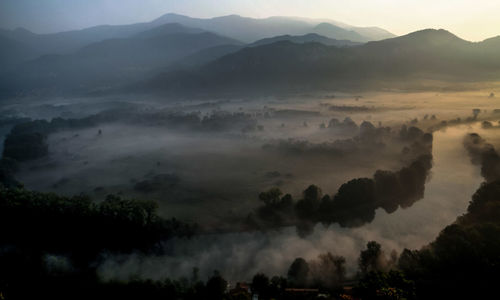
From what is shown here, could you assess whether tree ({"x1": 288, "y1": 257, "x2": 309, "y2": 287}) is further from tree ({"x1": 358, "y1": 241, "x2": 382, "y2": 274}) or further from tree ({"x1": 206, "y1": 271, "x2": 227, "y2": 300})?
tree ({"x1": 206, "y1": 271, "x2": 227, "y2": 300})

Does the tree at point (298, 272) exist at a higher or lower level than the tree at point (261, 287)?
lower

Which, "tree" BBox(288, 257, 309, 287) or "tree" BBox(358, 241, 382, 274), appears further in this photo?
"tree" BBox(358, 241, 382, 274)

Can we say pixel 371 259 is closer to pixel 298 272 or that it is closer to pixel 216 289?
pixel 298 272

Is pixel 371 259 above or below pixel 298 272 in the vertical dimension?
above

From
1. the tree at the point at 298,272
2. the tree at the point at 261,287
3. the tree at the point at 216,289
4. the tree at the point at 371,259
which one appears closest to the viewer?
the tree at the point at 216,289

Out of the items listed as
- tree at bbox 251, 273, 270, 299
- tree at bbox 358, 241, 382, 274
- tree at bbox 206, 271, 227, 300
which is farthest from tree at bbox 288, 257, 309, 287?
tree at bbox 206, 271, 227, 300

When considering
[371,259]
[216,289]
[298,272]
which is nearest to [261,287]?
[216,289]

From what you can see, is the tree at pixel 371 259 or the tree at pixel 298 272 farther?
the tree at pixel 371 259

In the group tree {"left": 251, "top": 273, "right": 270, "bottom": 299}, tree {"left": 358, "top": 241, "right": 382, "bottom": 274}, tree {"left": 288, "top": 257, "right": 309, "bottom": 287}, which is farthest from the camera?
tree {"left": 358, "top": 241, "right": 382, "bottom": 274}

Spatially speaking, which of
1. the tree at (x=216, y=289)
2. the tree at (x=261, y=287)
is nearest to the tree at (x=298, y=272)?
the tree at (x=261, y=287)

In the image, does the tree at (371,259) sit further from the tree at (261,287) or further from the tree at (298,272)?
the tree at (261,287)

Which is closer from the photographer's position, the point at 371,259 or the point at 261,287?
the point at 261,287

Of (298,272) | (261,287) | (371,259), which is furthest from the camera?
(371,259)
